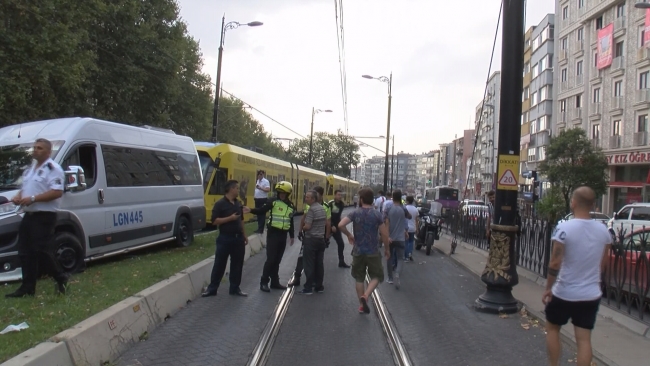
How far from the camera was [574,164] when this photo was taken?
117 feet

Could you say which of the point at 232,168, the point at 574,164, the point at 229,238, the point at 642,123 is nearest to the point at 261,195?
the point at 232,168

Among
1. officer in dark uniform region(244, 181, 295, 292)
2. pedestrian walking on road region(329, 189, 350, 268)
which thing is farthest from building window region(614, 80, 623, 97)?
officer in dark uniform region(244, 181, 295, 292)

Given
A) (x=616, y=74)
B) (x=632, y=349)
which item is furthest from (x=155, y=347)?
(x=616, y=74)

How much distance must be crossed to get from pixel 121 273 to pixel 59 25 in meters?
14.9

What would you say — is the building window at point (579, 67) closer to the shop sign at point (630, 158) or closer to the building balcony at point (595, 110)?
the building balcony at point (595, 110)

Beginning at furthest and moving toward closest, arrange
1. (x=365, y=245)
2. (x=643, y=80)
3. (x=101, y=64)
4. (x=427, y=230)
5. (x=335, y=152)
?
(x=335, y=152) < (x=643, y=80) < (x=101, y=64) < (x=427, y=230) < (x=365, y=245)

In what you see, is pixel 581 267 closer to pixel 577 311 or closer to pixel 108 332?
pixel 577 311

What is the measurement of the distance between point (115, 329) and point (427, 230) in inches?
483

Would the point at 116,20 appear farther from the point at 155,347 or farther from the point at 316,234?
the point at 155,347

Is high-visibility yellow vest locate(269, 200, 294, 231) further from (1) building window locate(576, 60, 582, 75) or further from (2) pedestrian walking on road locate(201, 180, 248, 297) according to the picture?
(1) building window locate(576, 60, 582, 75)

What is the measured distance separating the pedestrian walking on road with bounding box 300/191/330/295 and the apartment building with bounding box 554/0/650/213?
33010 mm

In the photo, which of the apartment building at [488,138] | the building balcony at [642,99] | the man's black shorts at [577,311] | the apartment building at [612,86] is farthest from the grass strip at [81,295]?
the apartment building at [488,138]

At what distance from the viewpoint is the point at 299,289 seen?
9.91 metres

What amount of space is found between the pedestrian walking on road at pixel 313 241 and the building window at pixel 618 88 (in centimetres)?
3611
